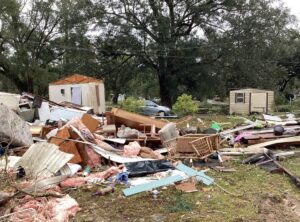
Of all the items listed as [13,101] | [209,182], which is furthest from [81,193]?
[13,101]

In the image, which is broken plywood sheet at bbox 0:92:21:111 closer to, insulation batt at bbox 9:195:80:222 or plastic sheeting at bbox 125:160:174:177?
plastic sheeting at bbox 125:160:174:177

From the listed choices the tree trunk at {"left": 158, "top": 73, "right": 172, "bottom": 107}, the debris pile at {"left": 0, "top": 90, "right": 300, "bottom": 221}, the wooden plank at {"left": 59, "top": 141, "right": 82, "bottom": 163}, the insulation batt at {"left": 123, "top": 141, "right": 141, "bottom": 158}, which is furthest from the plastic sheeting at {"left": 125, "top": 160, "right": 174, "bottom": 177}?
the tree trunk at {"left": 158, "top": 73, "right": 172, "bottom": 107}

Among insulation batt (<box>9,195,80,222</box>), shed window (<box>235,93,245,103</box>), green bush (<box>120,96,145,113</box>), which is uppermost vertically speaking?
shed window (<box>235,93,245,103</box>)

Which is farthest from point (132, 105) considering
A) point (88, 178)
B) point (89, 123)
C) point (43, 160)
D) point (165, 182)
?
point (165, 182)

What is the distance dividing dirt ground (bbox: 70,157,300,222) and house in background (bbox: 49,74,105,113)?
698 inches

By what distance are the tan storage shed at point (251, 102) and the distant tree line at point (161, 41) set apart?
2848 mm

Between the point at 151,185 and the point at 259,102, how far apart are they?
77.2 feet

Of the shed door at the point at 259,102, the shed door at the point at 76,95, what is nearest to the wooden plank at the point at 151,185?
the shed door at the point at 76,95

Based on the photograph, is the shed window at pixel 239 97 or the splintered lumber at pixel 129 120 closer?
the splintered lumber at pixel 129 120

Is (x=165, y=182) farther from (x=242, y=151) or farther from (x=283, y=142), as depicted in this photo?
(x=283, y=142)

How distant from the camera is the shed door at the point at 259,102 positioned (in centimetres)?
2876

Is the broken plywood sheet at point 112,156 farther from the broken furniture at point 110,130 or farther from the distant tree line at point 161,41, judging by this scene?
the distant tree line at point 161,41

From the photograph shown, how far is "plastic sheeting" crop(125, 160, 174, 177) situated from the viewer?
25.5ft

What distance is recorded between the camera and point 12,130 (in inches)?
379
